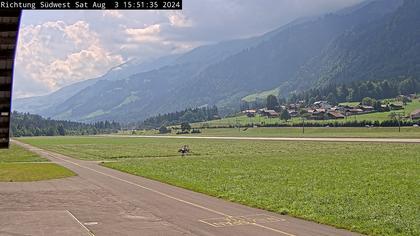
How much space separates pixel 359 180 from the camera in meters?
34.5

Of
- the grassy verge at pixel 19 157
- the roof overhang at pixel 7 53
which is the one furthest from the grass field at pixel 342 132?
the roof overhang at pixel 7 53

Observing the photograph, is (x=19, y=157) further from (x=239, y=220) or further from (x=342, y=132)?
(x=342, y=132)

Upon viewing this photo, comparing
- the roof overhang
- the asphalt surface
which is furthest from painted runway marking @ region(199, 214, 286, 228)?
the roof overhang

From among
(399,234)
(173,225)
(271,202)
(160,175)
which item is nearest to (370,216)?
(399,234)

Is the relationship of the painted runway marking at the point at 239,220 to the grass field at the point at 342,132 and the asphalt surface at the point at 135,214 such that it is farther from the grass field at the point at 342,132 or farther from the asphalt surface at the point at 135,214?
the grass field at the point at 342,132

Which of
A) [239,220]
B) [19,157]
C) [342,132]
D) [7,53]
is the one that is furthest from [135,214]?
[342,132]

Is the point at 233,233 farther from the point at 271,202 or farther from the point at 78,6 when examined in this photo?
the point at 78,6

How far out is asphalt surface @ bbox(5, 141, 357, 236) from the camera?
1941 cm

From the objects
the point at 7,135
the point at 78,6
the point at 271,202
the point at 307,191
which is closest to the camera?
the point at 78,6

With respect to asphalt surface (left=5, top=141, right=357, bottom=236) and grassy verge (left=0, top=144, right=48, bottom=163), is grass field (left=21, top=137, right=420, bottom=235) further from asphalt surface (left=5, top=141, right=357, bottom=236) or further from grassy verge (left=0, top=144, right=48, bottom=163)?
grassy verge (left=0, top=144, right=48, bottom=163)

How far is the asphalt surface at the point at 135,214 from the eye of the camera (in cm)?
1941

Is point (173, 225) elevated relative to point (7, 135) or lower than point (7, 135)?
lower

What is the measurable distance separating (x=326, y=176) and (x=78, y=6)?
97.7 feet

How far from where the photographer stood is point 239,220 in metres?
21.4
